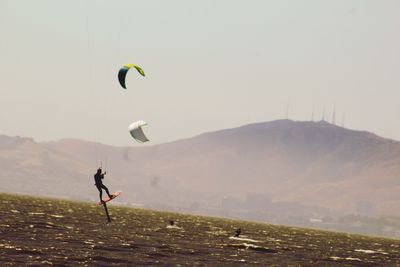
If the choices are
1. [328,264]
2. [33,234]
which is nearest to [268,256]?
[328,264]

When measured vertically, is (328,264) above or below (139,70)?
below

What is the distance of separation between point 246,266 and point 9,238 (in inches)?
614

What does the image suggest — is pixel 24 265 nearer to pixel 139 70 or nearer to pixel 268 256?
pixel 268 256

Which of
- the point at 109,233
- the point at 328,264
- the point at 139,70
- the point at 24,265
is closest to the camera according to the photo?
A: the point at 24,265

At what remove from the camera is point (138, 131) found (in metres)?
60.6

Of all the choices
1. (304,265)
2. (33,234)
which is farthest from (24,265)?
(304,265)

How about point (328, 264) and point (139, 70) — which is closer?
point (328, 264)

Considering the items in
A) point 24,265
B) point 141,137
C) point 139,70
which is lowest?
point 24,265

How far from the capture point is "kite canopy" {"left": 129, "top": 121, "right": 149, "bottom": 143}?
197ft

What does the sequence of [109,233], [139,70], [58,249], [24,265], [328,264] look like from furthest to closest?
1. [139,70]
2. [109,233]
3. [328,264]
4. [58,249]
5. [24,265]

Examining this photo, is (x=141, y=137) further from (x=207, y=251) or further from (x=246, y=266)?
(x=246, y=266)

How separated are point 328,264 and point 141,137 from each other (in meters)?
23.4

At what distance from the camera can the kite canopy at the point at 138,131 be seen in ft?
197

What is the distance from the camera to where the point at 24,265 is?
29125 millimetres
